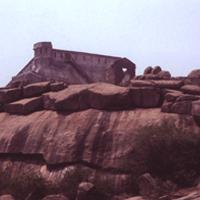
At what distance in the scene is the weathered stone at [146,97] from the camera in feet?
76.9

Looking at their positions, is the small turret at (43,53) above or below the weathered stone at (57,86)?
below

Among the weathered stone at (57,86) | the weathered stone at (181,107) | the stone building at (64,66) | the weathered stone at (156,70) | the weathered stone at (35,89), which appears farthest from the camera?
the stone building at (64,66)

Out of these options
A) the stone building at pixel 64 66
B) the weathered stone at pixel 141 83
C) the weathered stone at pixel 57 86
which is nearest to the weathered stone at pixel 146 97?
the weathered stone at pixel 141 83

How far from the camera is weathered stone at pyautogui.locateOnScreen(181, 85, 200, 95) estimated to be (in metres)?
23.3

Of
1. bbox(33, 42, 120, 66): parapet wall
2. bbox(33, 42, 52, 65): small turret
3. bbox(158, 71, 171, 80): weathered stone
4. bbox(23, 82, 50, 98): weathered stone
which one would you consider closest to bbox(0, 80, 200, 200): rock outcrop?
bbox(23, 82, 50, 98): weathered stone

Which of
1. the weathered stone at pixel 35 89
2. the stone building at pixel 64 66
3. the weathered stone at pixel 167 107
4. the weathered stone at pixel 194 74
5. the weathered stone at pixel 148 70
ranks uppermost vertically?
the weathered stone at pixel 194 74

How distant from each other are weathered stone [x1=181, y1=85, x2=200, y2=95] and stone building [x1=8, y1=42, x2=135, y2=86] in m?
19.1

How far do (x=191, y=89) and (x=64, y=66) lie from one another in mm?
22620

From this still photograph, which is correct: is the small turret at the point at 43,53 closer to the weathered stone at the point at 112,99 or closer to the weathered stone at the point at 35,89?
the weathered stone at the point at 35,89

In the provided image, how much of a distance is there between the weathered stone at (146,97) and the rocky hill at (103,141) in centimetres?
4

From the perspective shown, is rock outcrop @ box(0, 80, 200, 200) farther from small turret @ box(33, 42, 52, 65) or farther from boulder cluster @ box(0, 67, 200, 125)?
small turret @ box(33, 42, 52, 65)

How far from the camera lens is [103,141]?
73.1 feet

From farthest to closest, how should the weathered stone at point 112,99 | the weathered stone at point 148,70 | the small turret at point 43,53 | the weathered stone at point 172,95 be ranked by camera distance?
1. the small turret at point 43,53
2. the weathered stone at point 148,70
3. the weathered stone at point 112,99
4. the weathered stone at point 172,95

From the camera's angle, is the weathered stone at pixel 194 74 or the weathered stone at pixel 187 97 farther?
the weathered stone at pixel 194 74
